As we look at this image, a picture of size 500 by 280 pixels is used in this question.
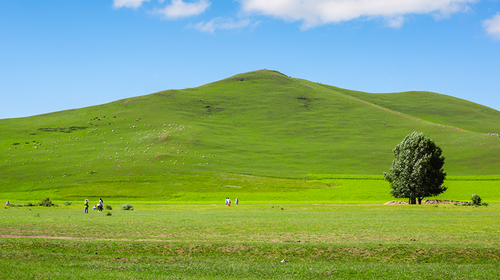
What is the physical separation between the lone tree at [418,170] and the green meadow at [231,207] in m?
9.52

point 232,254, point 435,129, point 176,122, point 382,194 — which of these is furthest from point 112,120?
point 232,254

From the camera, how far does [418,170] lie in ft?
247

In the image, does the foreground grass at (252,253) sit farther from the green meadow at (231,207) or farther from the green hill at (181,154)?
the green hill at (181,154)

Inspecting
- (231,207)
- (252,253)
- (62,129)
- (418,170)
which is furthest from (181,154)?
(252,253)

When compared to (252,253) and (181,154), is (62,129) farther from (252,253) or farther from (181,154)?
(252,253)

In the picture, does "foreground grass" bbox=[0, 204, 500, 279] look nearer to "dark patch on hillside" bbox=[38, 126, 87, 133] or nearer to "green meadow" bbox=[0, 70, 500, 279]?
"green meadow" bbox=[0, 70, 500, 279]

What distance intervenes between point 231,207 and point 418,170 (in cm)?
3611

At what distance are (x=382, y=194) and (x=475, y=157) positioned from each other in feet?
234

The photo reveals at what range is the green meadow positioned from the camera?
20.3 meters

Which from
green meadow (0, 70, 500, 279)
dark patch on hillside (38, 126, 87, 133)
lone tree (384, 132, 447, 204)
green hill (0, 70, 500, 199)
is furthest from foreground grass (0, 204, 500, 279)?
dark patch on hillside (38, 126, 87, 133)

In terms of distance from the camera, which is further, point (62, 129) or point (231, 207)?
point (62, 129)

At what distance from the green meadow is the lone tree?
9.52 metres

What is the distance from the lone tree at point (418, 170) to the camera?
75.8 metres

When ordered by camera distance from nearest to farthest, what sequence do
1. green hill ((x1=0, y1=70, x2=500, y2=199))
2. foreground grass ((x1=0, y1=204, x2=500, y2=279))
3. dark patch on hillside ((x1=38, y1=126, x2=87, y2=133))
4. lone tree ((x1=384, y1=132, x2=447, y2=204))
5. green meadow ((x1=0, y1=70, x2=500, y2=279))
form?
foreground grass ((x1=0, y1=204, x2=500, y2=279)) → green meadow ((x1=0, y1=70, x2=500, y2=279)) → lone tree ((x1=384, y1=132, x2=447, y2=204)) → green hill ((x1=0, y1=70, x2=500, y2=199)) → dark patch on hillside ((x1=38, y1=126, x2=87, y2=133))
